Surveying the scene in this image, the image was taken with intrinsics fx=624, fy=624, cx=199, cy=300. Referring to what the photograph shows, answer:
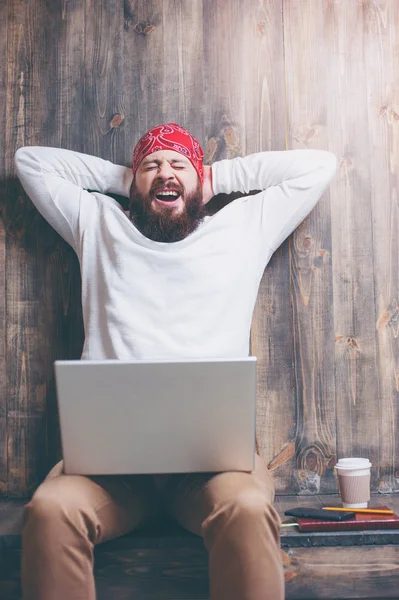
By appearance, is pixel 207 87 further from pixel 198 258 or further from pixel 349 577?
pixel 349 577

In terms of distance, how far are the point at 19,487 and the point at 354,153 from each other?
1574 mm

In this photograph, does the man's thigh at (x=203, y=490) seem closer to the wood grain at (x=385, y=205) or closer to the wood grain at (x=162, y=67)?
the wood grain at (x=385, y=205)

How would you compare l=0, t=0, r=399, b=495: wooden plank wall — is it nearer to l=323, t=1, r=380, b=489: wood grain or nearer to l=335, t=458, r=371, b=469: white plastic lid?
l=323, t=1, r=380, b=489: wood grain

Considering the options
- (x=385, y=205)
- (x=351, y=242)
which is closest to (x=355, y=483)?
(x=351, y=242)

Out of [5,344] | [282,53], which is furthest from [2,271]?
[282,53]

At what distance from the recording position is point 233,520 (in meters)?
1.32

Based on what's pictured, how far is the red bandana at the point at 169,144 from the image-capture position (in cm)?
194

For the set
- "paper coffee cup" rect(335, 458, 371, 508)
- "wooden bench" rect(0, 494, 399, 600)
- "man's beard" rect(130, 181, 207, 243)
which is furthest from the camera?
"man's beard" rect(130, 181, 207, 243)

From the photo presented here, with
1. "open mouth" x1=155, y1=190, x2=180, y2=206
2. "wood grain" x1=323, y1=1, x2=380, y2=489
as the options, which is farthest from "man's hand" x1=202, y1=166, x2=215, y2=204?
"wood grain" x1=323, y1=1, x2=380, y2=489

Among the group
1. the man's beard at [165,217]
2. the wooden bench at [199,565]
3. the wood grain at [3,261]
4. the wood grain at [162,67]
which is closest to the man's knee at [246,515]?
the wooden bench at [199,565]

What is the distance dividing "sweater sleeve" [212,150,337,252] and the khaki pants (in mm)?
827

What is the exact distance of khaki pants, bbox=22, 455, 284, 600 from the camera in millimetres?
1282

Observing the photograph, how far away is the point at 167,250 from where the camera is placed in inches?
74.0

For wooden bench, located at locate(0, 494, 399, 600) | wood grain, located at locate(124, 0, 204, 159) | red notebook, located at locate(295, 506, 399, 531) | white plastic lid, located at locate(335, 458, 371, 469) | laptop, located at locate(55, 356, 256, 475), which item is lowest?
wooden bench, located at locate(0, 494, 399, 600)
